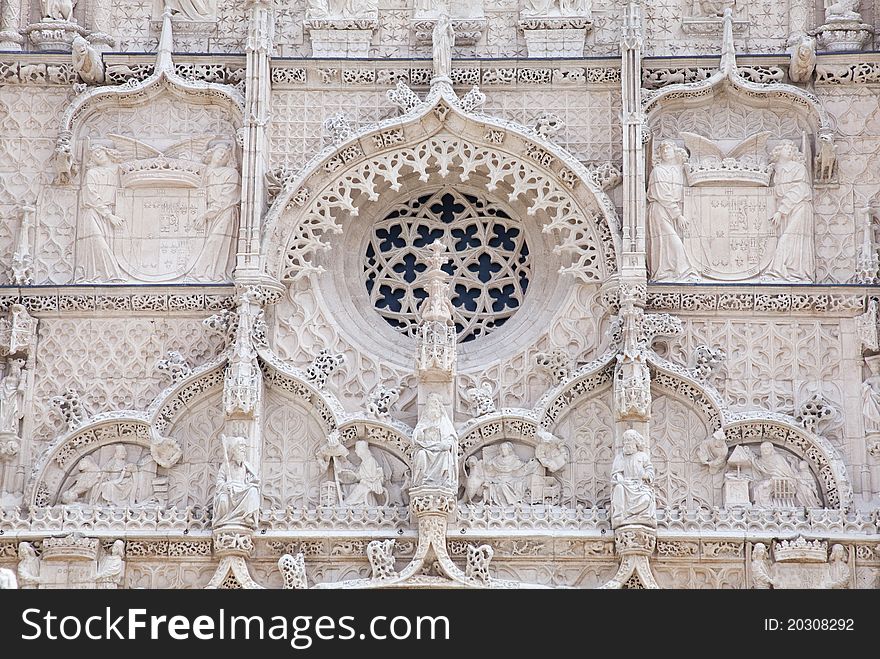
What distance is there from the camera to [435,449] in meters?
20.9

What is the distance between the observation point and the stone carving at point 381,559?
68.1ft

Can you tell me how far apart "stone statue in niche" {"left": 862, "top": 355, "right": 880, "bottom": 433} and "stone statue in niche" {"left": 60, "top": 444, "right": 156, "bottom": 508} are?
6850 millimetres

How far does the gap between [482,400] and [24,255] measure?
476cm

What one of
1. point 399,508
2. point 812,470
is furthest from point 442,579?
point 812,470

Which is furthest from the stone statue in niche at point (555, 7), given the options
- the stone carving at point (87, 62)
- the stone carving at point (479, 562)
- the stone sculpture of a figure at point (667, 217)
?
the stone carving at point (479, 562)

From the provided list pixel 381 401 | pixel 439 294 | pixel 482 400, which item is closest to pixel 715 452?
pixel 482 400

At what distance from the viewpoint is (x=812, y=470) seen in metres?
21.5

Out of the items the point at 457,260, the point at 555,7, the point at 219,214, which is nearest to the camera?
the point at 219,214

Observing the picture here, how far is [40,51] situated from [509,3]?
4.83 meters

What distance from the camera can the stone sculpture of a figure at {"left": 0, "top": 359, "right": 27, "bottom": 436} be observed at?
2153 cm

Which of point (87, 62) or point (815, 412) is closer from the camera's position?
point (815, 412)

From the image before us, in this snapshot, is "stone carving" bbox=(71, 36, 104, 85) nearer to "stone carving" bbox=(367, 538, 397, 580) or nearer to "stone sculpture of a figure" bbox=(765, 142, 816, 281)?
"stone carving" bbox=(367, 538, 397, 580)

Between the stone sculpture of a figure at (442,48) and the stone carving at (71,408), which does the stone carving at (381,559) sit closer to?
the stone carving at (71,408)

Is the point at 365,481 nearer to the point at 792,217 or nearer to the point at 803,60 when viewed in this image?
the point at 792,217
